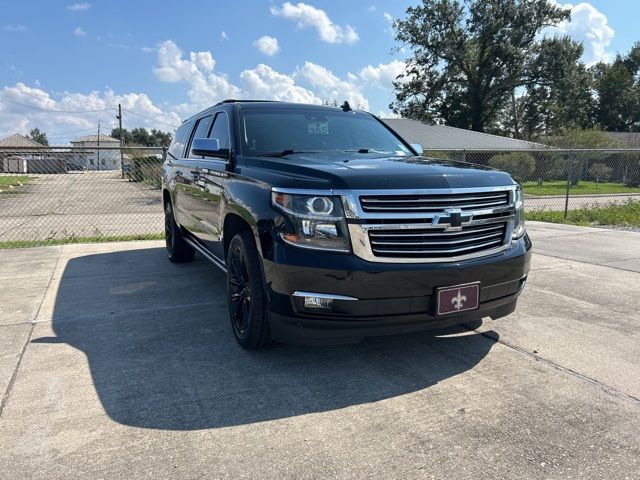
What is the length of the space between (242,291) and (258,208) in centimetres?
74

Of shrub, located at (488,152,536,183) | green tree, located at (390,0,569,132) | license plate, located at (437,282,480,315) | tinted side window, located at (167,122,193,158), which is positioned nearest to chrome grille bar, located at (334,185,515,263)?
license plate, located at (437,282,480,315)

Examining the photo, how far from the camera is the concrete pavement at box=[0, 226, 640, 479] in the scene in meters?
2.50

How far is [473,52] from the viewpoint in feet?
142

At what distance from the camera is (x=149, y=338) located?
421cm

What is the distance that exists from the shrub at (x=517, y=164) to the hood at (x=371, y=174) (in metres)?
16.3

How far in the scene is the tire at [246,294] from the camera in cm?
355

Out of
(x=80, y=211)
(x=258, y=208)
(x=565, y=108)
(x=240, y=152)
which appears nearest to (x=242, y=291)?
(x=258, y=208)

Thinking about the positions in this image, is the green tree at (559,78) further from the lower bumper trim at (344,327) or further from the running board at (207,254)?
the lower bumper trim at (344,327)

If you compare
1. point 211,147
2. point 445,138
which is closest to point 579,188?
point 445,138

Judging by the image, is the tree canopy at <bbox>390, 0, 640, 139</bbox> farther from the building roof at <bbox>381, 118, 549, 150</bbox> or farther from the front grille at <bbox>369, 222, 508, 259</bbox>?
the front grille at <bbox>369, 222, 508, 259</bbox>

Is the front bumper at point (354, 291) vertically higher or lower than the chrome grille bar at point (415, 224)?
lower

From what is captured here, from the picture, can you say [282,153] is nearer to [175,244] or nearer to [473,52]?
[175,244]

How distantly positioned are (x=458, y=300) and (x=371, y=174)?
96 centimetres

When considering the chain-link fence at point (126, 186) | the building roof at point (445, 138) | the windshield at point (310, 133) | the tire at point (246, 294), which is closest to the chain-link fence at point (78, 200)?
the chain-link fence at point (126, 186)
